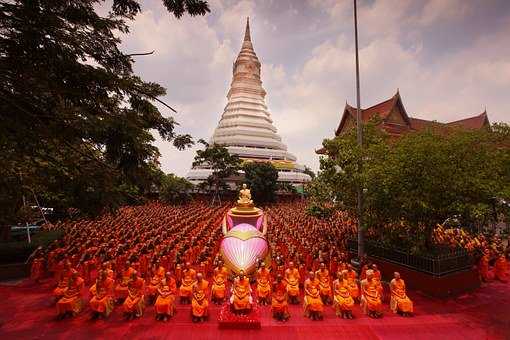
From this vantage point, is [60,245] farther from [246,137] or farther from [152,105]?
[246,137]

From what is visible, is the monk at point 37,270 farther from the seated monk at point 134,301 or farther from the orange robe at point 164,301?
the orange robe at point 164,301

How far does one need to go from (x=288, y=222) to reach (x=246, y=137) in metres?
23.2

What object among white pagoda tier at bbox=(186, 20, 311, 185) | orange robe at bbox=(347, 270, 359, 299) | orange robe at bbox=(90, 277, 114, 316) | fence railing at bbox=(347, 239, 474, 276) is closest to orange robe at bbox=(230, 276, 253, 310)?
orange robe at bbox=(347, 270, 359, 299)

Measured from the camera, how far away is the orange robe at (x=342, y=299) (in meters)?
8.20

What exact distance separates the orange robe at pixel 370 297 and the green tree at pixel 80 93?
240 inches

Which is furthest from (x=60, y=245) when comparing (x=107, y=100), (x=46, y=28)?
(x=46, y=28)

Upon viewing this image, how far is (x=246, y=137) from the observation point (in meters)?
44.8

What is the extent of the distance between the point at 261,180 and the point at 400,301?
Answer: 89.5 feet

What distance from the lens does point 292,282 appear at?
934 cm

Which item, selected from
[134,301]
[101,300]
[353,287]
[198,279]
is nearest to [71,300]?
[101,300]

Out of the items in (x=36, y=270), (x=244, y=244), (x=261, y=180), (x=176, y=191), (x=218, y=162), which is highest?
(x=218, y=162)

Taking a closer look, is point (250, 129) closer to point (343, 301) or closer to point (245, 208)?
point (245, 208)

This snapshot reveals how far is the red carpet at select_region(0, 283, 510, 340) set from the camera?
716 centimetres

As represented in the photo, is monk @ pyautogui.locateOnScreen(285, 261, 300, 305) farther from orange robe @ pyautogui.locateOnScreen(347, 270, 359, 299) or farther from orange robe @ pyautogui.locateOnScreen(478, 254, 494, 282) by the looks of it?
orange robe @ pyautogui.locateOnScreen(478, 254, 494, 282)
